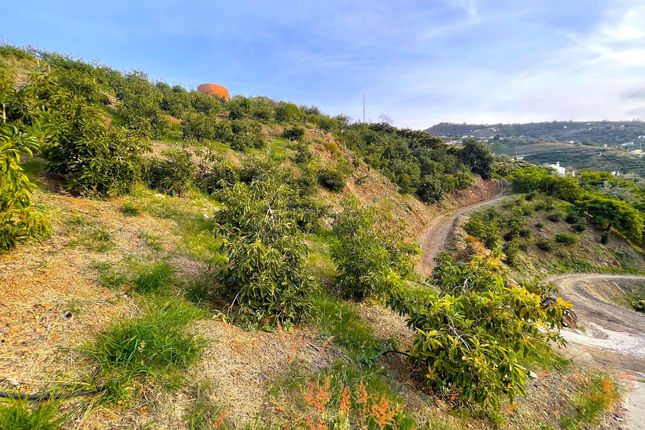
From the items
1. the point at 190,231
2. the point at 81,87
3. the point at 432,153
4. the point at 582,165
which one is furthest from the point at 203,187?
the point at 582,165

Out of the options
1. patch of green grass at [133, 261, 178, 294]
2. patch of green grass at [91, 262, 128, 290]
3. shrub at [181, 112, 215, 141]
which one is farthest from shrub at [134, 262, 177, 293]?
shrub at [181, 112, 215, 141]

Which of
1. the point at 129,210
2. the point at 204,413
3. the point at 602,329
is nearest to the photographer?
the point at 204,413

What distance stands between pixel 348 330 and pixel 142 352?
3843 millimetres

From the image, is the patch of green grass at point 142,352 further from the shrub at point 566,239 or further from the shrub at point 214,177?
the shrub at point 566,239

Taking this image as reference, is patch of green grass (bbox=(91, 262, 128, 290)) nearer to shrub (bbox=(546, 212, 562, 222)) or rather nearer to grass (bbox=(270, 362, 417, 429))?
grass (bbox=(270, 362, 417, 429))

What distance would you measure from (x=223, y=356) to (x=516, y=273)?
25402 millimetres

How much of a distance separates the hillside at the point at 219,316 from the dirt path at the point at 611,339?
495mm

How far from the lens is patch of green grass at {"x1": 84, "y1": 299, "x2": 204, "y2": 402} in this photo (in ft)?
9.95

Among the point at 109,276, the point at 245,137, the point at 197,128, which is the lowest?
the point at 109,276

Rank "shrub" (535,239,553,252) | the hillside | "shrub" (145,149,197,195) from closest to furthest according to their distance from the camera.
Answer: the hillside → "shrub" (145,149,197,195) → "shrub" (535,239,553,252)

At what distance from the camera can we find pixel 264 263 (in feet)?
16.2

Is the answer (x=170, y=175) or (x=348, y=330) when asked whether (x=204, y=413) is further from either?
(x=170, y=175)

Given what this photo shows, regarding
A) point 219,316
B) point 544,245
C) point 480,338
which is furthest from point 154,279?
point 544,245

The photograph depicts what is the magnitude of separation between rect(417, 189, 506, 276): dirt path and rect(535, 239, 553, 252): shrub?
7.38 meters
